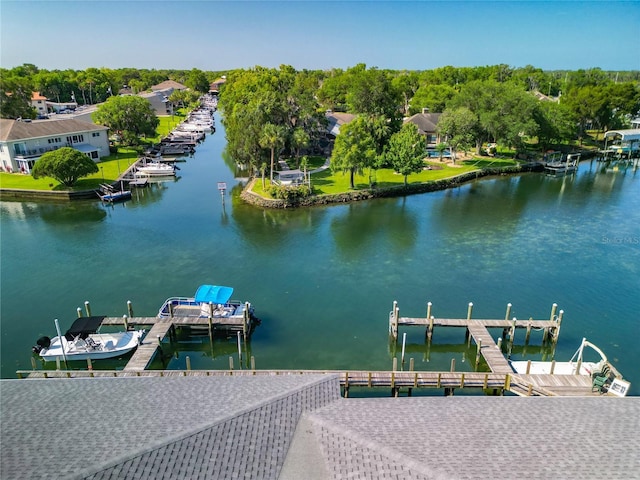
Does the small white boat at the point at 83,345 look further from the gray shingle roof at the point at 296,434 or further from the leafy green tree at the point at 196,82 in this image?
the leafy green tree at the point at 196,82

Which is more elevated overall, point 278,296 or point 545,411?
point 545,411

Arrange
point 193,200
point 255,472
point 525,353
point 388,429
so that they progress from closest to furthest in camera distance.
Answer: point 255,472, point 388,429, point 525,353, point 193,200

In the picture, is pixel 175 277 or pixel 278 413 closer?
pixel 278 413

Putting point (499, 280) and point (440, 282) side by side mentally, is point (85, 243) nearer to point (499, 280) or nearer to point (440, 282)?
point (440, 282)

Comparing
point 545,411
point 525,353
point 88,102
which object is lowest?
point 525,353

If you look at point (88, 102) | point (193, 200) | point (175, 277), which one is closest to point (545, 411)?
point (175, 277)

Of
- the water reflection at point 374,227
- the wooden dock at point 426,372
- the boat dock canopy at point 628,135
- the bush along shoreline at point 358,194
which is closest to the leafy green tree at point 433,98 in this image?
the boat dock canopy at point 628,135

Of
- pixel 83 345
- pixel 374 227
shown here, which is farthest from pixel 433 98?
pixel 83 345

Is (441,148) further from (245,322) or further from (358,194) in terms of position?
(245,322)
